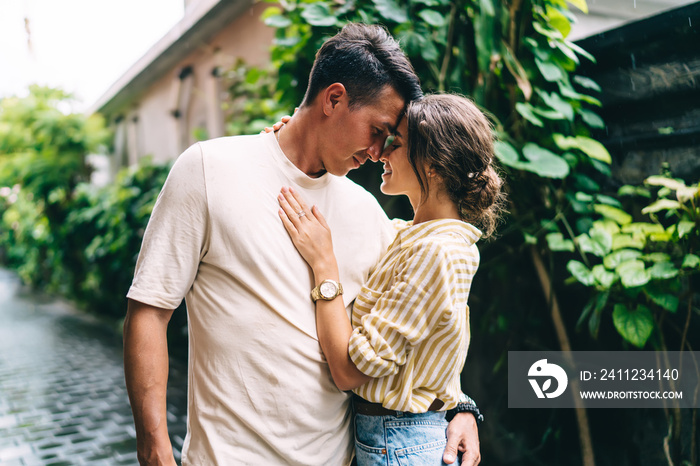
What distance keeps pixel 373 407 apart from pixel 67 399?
5094 millimetres

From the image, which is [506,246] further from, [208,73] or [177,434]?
[208,73]

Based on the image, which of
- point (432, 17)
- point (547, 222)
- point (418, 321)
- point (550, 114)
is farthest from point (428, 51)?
point (418, 321)

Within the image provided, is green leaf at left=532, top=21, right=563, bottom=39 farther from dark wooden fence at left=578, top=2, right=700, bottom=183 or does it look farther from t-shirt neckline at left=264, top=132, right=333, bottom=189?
t-shirt neckline at left=264, top=132, right=333, bottom=189

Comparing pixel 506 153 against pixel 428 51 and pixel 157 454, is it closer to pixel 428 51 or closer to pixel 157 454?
pixel 428 51

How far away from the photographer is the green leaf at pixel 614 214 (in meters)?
2.65

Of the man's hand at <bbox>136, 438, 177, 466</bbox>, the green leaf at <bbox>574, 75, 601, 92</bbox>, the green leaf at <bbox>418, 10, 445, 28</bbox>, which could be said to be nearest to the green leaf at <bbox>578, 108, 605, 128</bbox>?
the green leaf at <bbox>574, 75, 601, 92</bbox>

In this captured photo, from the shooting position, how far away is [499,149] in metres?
2.71

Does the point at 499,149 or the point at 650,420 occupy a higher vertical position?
the point at 499,149

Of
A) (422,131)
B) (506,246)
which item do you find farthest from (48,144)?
(422,131)

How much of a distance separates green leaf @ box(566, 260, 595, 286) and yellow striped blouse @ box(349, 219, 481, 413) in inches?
42.6

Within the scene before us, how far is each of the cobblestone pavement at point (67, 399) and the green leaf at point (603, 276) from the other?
3418 mm

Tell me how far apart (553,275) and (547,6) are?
1386mm

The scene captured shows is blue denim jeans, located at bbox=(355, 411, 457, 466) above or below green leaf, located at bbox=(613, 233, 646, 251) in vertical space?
below

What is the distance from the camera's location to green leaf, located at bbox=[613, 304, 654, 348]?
246cm
